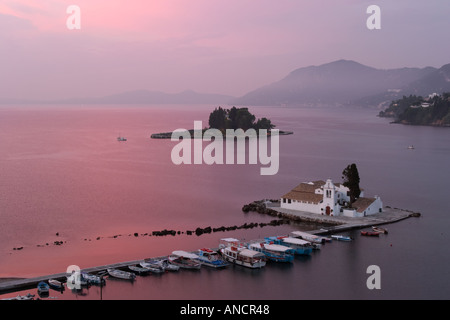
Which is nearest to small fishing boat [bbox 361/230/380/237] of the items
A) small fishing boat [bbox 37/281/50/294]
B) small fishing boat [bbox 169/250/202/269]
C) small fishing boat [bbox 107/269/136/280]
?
small fishing boat [bbox 169/250/202/269]

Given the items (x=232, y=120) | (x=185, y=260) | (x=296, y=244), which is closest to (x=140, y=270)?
(x=185, y=260)

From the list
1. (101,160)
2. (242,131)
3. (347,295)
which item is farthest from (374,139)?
(347,295)

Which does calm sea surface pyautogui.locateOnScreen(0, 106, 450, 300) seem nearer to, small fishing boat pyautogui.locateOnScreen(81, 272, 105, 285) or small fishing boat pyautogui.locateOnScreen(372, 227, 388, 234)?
small fishing boat pyautogui.locateOnScreen(81, 272, 105, 285)

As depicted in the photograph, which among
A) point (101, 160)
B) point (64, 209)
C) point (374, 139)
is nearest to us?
point (64, 209)

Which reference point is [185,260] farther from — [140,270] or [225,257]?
[140,270]

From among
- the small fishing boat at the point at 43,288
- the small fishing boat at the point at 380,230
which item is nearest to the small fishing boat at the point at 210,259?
the small fishing boat at the point at 43,288
